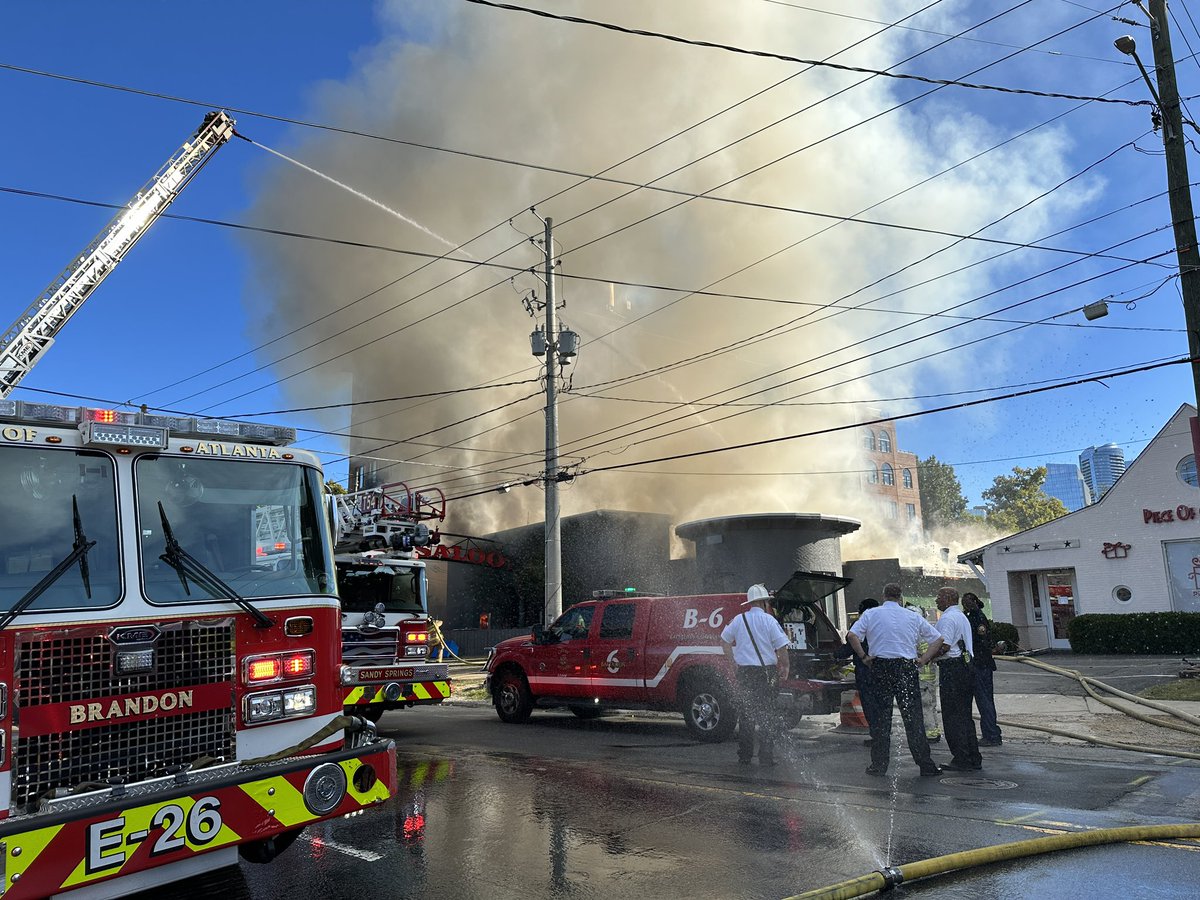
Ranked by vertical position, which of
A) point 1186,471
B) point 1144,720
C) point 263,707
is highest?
point 1186,471

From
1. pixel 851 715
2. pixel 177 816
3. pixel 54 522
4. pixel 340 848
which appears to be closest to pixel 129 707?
pixel 177 816

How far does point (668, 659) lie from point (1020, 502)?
211 ft

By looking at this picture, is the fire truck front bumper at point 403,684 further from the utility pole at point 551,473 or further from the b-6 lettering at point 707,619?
the utility pole at point 551,473

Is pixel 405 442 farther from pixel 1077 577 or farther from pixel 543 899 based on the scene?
pixel 543 899

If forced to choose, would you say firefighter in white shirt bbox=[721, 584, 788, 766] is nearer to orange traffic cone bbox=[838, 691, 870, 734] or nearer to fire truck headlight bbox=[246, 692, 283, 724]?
orange traffic cone bbox=[838, 691, 870, 734]

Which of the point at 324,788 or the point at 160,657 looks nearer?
the point at 160,657

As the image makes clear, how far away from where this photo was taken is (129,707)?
3.65 m

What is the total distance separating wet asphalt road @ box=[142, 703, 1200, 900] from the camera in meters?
4.35

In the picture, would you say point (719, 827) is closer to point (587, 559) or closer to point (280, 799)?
point (280, 799)

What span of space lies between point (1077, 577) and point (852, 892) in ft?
68.4

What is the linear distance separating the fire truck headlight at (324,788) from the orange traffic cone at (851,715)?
7.14m

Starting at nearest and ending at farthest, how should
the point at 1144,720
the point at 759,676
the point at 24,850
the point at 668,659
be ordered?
the point at 24,850 → the point at 759,676 → the point at 1144,720 → the point at 668,659

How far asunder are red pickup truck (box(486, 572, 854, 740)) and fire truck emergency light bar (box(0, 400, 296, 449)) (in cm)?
615

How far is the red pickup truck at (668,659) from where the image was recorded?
9.29 meters
